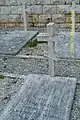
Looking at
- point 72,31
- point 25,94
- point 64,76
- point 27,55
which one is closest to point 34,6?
point 72,31

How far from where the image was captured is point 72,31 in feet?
26.5

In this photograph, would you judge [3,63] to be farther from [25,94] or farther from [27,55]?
[25,94]

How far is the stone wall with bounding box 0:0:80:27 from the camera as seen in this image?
28.1 feet

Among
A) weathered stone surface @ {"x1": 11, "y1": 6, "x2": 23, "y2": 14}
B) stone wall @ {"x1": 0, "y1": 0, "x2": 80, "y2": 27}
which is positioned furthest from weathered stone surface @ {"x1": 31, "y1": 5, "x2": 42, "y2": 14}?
weathered stone surface @ {"x1": 11, "y1": 6, "x2": 23, "y2": 14}

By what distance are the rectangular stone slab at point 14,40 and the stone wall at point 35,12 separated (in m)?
0.80

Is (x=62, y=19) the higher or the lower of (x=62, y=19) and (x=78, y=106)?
the higher

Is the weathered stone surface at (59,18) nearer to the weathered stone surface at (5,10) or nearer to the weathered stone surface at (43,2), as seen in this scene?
the weathered stone surface at (43,2)

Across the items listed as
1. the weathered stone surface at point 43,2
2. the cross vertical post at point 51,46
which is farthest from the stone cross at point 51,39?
the weathered stone surface at point 43,2

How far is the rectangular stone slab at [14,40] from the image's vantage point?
6838 mm

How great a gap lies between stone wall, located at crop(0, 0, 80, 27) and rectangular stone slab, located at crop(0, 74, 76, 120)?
12.2ft

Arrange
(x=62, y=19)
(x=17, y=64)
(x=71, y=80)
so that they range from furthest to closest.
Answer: (x=62, y=19)
(x=17, y=64)
(x=71, y=80)

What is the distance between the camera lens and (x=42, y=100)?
14.9ft

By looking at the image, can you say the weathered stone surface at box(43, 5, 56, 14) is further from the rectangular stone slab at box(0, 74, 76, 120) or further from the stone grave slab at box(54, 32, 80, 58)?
the rectangular stone slab at box(0, 74, 76, 120)

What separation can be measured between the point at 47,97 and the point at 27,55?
2182 millimetres
